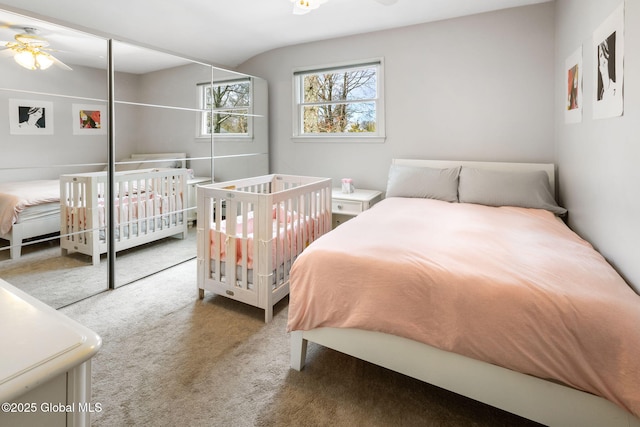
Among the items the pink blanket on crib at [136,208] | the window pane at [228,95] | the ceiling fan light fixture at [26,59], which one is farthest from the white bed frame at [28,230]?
the window pane at [228,95]

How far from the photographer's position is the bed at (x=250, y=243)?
218cm

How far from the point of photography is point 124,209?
2805mm

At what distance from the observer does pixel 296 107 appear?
4.14 meters

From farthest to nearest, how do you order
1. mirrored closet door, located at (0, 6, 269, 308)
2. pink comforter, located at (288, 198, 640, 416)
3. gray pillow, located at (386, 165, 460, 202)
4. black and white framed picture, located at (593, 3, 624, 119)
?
gray pillow, located at (386, 165, 460, 202) → mirrored closet door, located at (0, 6, 269, 308) → black and white framed picture, located at (593, 3, 624, 119) → pink comforter, located at (288, 198, 640, 416)

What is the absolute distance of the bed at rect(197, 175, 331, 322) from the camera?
2.18 metres

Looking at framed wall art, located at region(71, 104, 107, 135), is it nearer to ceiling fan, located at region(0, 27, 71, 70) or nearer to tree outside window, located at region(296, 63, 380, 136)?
ceiling fan, located at region(0, 27, 71, 70)

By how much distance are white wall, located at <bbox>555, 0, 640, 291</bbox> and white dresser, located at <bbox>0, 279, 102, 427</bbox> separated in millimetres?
1900

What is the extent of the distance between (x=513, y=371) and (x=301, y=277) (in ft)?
3.09

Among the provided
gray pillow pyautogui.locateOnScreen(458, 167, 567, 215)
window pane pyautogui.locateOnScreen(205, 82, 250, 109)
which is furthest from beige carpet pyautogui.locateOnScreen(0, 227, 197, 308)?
gray pillow pyautogui.locateOnScreen(458, 167, 567, 215)

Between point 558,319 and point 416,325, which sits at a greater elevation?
point 558,319

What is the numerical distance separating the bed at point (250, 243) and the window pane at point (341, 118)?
1501mm

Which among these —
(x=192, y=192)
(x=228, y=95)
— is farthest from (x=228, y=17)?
(x=192, y=192)

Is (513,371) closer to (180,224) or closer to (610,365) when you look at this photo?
(610,365)

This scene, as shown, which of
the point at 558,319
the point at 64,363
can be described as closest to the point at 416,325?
the point at 558,319
